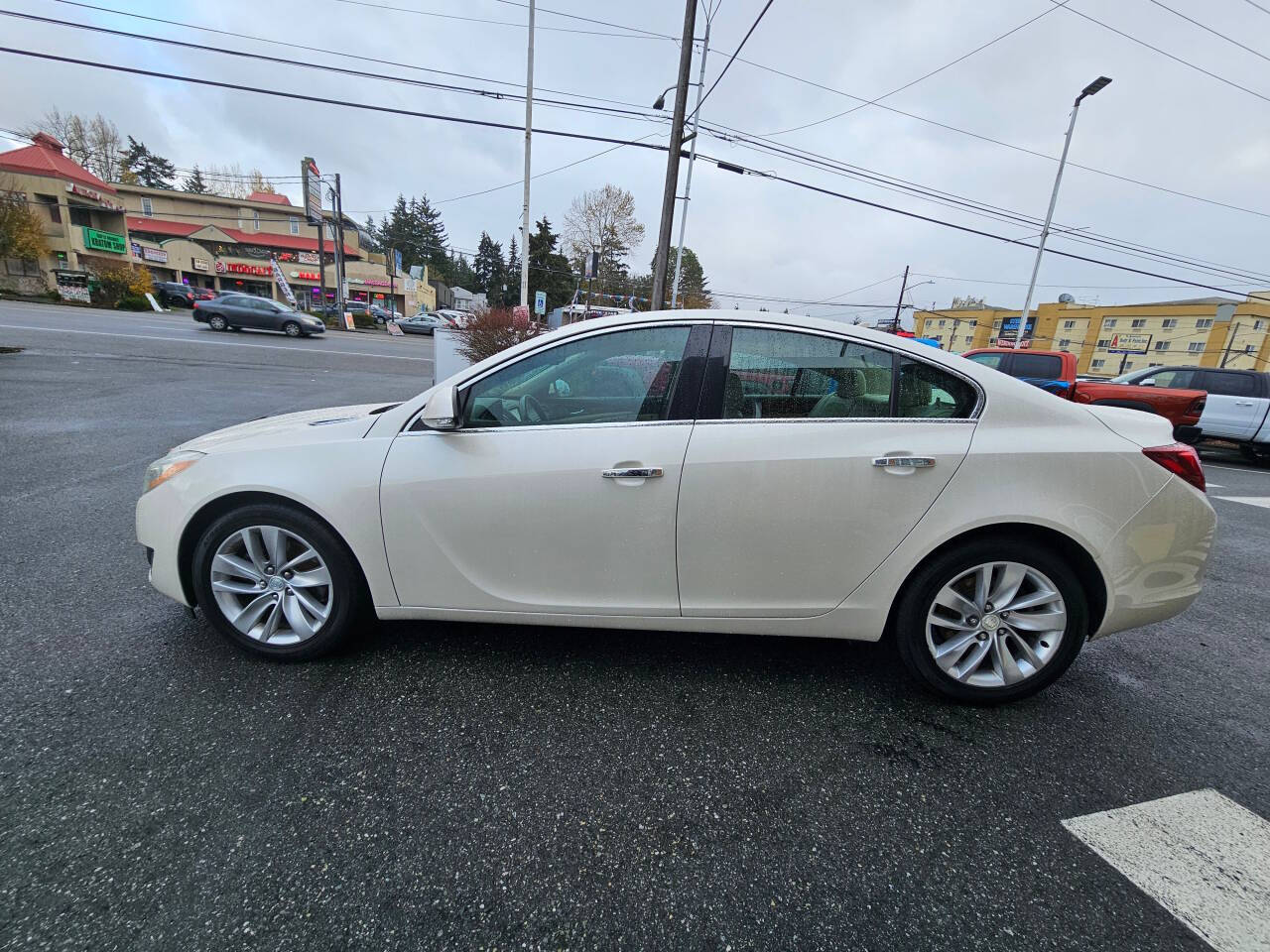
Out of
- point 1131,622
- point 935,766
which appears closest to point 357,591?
point 935,766

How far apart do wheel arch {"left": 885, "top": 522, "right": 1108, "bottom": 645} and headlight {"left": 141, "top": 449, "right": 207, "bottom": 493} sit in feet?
10.3

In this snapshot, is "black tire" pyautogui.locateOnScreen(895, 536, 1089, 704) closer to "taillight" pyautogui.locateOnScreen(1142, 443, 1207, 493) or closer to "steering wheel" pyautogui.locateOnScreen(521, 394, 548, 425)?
"taillight" pyautogui.locateOnScreen(1142, 443, 1207, 493)

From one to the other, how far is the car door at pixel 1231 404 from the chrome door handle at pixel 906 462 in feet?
41.0

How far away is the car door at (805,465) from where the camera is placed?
2.22m

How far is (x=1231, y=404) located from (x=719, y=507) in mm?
13295

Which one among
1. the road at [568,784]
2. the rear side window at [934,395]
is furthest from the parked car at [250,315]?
the rear side window at [934,395]

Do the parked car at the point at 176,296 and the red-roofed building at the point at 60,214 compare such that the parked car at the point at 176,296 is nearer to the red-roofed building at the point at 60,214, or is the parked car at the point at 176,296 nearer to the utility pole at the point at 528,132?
the red-roofed building at the point at 60,214

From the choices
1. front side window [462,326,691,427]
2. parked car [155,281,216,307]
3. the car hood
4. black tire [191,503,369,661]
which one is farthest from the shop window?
front side window [462,326,691,427]

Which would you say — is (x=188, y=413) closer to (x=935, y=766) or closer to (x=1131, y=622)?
(x=935, y=766)

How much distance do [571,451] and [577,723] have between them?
3.59ft

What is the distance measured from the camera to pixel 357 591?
246 cm

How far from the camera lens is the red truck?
9.93 meters

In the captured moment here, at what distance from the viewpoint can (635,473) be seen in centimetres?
223

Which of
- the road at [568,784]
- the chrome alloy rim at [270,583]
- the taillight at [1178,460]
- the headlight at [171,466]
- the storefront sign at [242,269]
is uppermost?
the storefront sign at [242,269]
